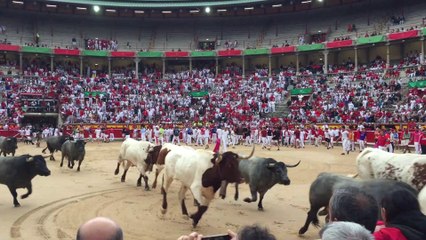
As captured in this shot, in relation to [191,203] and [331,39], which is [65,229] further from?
[331,39]

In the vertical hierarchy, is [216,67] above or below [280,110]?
above

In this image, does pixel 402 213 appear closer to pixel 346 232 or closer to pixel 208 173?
pixel 346 232

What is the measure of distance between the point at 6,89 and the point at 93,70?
1566 centimetres

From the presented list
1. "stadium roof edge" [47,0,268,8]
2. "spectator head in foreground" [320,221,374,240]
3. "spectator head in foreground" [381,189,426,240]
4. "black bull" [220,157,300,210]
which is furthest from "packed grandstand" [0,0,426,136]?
"spectator head in foreground" [320,221,374,240]

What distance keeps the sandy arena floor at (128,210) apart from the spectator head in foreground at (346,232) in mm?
6011

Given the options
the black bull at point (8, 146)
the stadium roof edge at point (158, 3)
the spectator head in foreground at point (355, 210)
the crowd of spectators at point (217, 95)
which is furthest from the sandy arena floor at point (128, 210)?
the stadium roof edge at point (158, 3)

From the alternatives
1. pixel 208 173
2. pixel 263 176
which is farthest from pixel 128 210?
pixel 263 176

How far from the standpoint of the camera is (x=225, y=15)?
196ft

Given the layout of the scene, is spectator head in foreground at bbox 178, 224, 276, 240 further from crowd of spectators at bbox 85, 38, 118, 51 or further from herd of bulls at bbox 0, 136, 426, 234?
crowd of spectators at bbox 85, 38, 118, 51

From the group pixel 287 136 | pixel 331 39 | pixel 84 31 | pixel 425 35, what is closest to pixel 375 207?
pixel 287 136

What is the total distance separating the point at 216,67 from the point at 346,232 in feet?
171

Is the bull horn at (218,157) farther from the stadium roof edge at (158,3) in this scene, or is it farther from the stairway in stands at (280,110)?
the stadium roof edge at (158,3)

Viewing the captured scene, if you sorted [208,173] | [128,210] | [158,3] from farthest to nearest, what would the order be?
[158,3] → [128,210] → [208,173]

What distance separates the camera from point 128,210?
1081 cm
